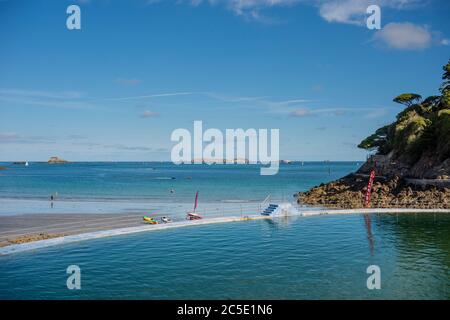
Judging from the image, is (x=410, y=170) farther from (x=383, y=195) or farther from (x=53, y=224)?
(x=53, y=224)

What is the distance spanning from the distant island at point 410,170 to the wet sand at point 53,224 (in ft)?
106

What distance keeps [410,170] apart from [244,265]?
58.7 m

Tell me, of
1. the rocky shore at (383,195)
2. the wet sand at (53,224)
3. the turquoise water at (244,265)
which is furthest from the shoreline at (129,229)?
the rocky shore at (383,195)

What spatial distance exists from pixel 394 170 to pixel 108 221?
5843 centimetres

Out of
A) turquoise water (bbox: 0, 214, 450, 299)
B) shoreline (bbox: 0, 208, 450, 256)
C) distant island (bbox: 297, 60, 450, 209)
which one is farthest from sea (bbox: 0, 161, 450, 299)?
distant island (bbox: 297, 60, 450, 209)

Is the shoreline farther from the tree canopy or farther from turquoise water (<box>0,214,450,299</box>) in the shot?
the tree canopy

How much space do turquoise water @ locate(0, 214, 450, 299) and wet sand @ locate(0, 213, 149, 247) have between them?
5523 millimetres

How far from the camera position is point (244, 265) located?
25.0 m

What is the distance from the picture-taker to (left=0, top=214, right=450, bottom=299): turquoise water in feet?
66.2

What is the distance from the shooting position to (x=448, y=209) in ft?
156

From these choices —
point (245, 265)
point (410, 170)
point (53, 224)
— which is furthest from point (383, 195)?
point (53, 224)
